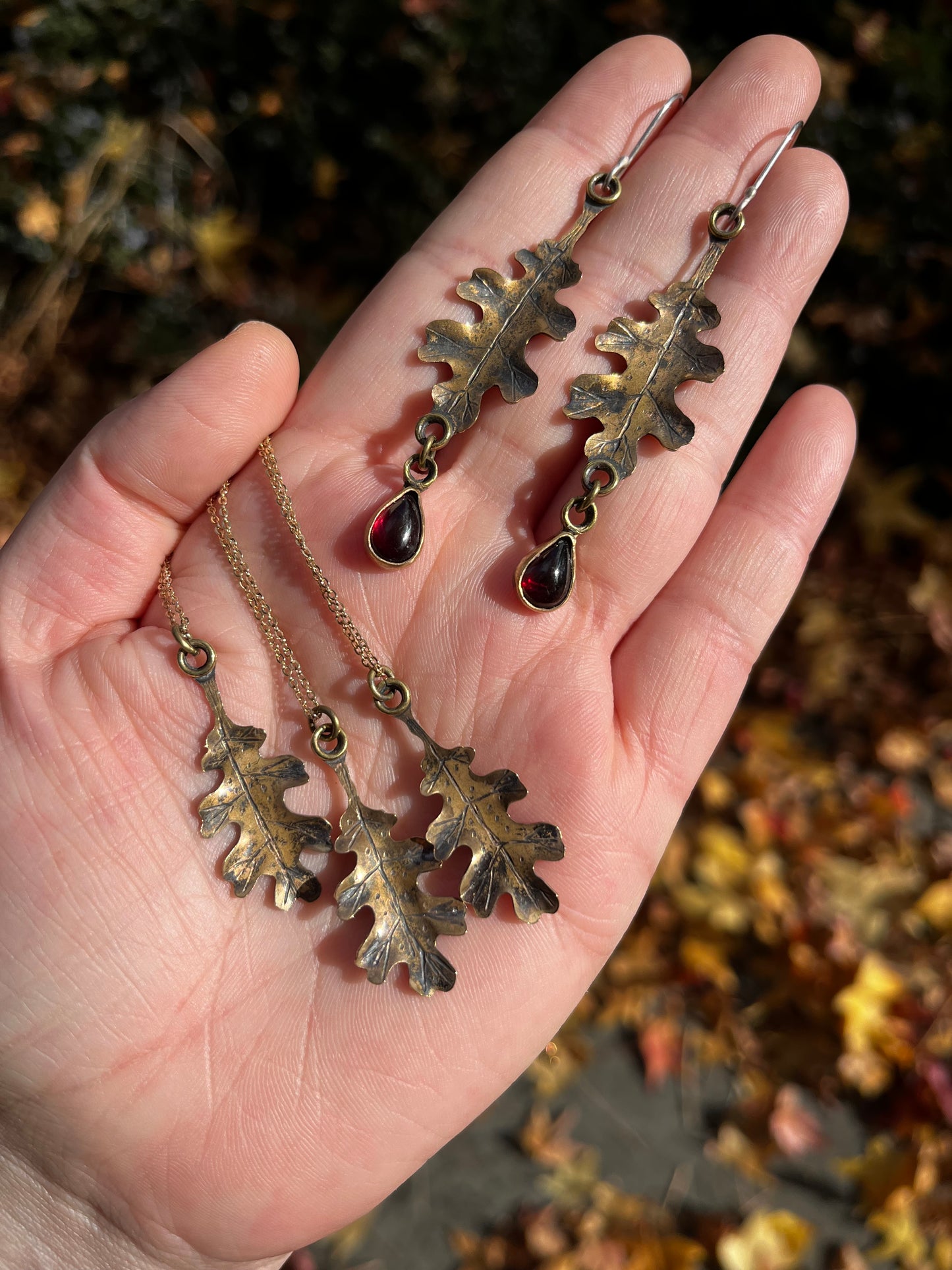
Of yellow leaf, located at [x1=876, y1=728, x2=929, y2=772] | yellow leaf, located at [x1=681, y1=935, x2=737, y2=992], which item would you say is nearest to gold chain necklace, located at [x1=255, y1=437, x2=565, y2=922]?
yellow leaf, located at [x1=681, y1=935, x2=737, y2=992]

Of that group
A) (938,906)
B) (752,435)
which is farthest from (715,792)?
(752,435)

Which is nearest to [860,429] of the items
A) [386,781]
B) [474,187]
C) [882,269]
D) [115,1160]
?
[882,269]

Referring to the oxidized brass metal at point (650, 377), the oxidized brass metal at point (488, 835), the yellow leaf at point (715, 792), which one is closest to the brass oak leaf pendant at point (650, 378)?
the oxidized brass metal at point (650, 377)

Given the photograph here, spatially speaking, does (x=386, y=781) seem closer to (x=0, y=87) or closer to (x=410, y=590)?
(x=410, y=590)

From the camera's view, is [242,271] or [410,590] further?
[242,271]

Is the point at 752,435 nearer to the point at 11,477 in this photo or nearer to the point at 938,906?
the point at 938,906

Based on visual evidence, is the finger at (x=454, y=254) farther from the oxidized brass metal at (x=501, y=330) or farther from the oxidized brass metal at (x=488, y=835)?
the oxidized brass metal at (x=488, y=835)
